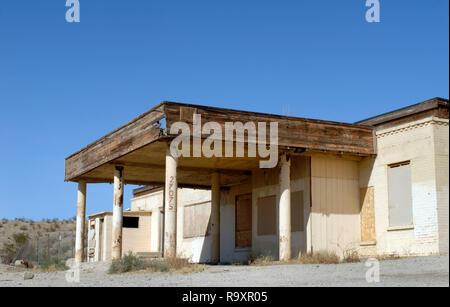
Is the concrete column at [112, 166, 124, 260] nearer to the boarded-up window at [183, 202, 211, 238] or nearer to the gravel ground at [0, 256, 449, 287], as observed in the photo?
the gravel ground at [0, 256, 449, 287]

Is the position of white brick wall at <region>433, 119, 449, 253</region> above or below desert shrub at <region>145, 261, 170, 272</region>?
above

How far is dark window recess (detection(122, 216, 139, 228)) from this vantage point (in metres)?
35.8

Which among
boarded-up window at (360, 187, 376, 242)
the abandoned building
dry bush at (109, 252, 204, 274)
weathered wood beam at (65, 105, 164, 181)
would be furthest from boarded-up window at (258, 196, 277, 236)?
weathered wood beam at (65, 105, 164, 181)

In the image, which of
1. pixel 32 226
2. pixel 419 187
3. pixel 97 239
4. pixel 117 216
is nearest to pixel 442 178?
pixel 419 187

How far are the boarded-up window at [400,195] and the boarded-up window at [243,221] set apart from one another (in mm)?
7447

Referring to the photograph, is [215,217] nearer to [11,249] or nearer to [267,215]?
[267,215]

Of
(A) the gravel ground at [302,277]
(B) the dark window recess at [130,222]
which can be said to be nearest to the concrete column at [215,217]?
(A) the gravel ground at [302,277]

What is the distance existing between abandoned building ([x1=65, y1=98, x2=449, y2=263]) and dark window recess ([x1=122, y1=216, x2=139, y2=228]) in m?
8.17

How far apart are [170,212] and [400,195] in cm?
826

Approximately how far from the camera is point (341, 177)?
23.0 m

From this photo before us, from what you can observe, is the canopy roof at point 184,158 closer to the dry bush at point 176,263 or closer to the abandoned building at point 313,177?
the abandoned building at point 313,177

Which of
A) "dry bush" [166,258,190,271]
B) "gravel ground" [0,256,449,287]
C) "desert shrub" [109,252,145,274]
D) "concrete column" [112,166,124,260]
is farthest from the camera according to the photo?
"concrete column" [112,166,124,260]
